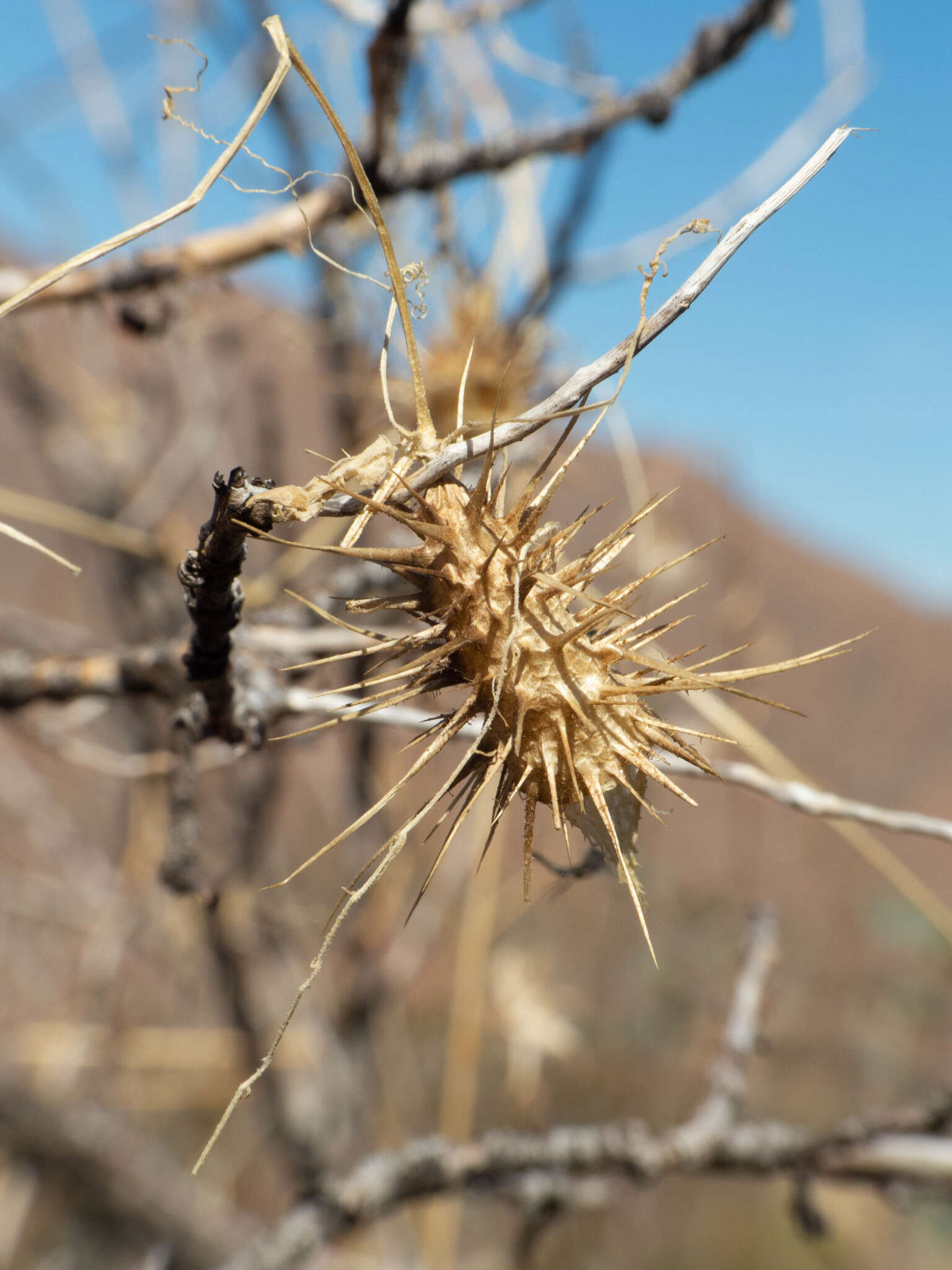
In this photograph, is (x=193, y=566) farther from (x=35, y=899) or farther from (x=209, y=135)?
(x=35, y=899)

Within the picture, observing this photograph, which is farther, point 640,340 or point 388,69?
point 388,69

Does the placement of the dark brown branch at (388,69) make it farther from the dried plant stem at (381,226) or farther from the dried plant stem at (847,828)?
the dried plant stem at (847,828)

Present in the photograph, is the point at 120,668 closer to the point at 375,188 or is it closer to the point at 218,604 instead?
the point at 218,604

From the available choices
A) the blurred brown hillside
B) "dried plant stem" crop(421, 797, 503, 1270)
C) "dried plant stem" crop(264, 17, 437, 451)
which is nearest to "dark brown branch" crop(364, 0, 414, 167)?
the blurred brown hillside

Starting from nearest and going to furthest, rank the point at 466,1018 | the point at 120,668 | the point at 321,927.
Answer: the point at 120,668, the point at 466,1018, the point at 321,927

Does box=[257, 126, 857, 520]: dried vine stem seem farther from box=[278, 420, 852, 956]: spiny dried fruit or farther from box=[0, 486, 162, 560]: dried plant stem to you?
box=[0, 486, 162, 560]: dried plant stem

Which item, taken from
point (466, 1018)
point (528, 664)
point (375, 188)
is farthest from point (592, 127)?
point (466, 1018)
